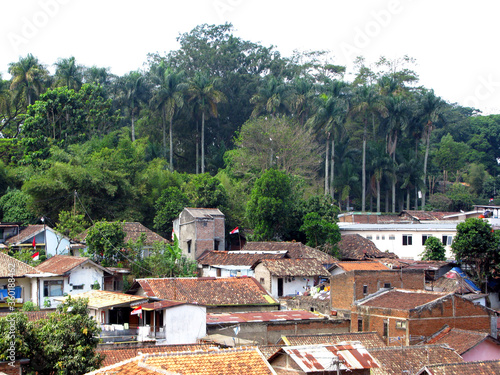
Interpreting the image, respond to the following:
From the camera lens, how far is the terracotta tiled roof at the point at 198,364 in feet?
41.0

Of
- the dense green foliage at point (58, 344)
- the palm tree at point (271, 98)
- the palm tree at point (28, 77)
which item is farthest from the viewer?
the palm tree at point (271, 98)

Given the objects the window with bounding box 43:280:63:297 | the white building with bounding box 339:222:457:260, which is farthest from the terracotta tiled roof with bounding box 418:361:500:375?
the white building with bounding box 339:222:457:260

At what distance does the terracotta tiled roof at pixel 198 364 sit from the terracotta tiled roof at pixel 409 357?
27.2ft

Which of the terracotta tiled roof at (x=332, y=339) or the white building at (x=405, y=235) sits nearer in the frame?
the terracotta tiled roof at (x=332, y=339)

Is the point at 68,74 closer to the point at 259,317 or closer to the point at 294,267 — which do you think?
the point at 294,267

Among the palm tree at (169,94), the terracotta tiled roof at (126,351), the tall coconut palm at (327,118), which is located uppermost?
the palm tree at (169,94)

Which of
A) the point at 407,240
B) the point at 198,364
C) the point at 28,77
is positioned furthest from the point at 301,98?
the point at 198,364

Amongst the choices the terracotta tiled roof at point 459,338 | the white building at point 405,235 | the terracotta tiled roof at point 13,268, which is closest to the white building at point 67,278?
the terracotta tiled roof at point 13,268

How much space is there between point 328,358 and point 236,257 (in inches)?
854

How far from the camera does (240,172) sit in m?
52.5

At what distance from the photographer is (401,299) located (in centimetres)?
2864

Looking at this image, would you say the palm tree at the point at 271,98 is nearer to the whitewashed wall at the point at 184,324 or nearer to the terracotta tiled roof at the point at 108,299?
the terracotta tiled roof at the point at 108,299

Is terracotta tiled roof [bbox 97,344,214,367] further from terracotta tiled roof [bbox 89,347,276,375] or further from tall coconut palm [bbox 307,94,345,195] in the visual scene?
tall coconut palm [bbox 307,94,345,195]

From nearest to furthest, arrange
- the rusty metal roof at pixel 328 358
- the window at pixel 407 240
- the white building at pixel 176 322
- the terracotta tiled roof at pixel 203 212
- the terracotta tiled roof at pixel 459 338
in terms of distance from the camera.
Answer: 1. the rusty metal roof at pixel 328 358
2. the white building at pixel 176 322
3. the terracotta tiled roof at pixel 459 338
4. the terracotta tiled roof at pixel 203 212
5. the window at pixel 407 240
